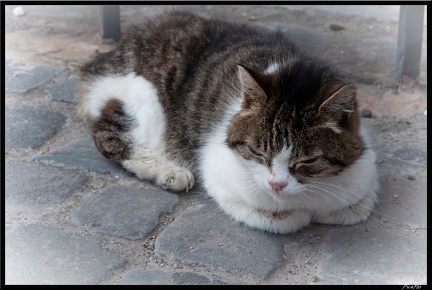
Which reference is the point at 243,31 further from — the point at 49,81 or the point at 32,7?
the point at 32,7

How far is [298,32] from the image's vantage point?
5734 mm

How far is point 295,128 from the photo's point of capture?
10.2 ft

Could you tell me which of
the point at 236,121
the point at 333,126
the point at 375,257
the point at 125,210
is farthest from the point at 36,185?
the point at 375,257

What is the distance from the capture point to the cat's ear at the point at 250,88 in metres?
3.15

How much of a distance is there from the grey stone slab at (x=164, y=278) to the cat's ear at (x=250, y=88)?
81 cm

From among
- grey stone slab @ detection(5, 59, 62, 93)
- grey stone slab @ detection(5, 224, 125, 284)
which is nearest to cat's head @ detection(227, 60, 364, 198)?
grey stone slab @ detection(5, 224, 125, 284)

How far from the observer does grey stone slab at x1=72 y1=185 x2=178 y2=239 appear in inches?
134

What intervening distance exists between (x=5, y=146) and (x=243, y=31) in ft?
5.00

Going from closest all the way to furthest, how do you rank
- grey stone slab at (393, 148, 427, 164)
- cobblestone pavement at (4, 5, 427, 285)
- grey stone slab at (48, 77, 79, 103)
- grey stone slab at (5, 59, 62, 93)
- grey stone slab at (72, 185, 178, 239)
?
cobblestone pavement at (4, 5, 427, 285)
grey stone slab at (72, 185, 178, 239)
grey stone slab at (393, 148, 427, 164)
grey stone slab at (48, 77, 79, 103)
grey stone slab at (5, 59, 62, 93)

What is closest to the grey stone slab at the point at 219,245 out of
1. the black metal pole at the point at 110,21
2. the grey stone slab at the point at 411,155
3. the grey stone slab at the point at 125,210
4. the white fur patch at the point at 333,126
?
the grey stone slab at the point at 125,210

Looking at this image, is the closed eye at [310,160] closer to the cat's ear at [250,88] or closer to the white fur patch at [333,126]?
the white fur patch at [333,126]

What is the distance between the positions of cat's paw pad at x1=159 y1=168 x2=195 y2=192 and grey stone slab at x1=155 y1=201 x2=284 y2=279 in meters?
0.22

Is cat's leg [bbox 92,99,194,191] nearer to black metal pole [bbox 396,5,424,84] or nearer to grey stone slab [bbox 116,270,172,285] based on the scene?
grey stone slab [bbox 116,270,172,285]

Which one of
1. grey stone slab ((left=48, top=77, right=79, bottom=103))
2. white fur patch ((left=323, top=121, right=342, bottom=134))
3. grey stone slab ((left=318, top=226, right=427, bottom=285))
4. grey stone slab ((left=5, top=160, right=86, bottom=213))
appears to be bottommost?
grey stone slab ((left=318, top=226, right=427, bottom=285))
